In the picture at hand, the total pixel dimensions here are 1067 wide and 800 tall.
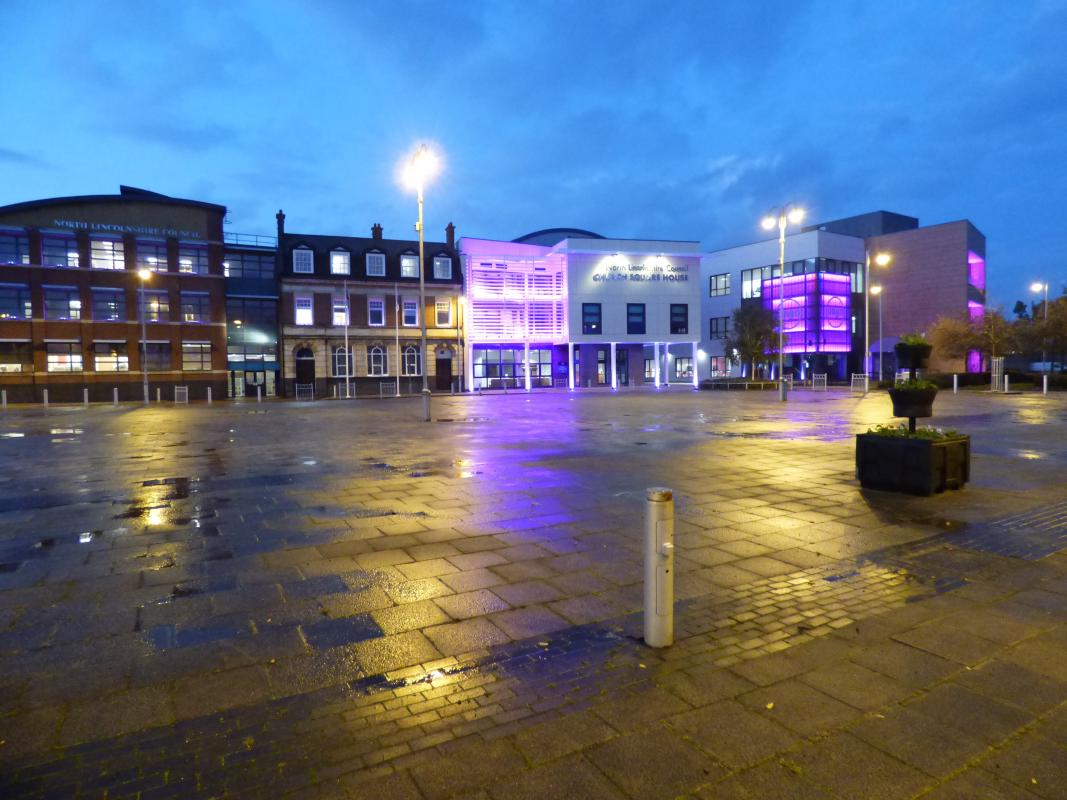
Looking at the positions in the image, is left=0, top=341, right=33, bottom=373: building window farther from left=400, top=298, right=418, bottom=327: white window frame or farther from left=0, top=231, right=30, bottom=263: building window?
left=400, top=298, right=418, bottom=327: white window frame

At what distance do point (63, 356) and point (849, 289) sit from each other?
67.5 m

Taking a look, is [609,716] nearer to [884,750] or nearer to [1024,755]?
[884,750]

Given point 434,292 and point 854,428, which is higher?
point 434,292

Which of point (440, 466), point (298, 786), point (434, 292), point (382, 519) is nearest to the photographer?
point (298, 786)

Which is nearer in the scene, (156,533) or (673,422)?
(156,533)

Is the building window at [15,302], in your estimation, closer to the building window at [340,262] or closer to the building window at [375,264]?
the building window at [340,262]

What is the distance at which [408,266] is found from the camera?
1996 inches

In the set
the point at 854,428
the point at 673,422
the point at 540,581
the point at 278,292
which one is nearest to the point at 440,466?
the point at 540,581

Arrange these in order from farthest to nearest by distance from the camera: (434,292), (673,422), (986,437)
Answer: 1. (434,292)
2. (673,422)
3. (986,437)

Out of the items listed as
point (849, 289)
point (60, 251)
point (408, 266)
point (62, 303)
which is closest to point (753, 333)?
point (849, 289)

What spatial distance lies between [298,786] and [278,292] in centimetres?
4872

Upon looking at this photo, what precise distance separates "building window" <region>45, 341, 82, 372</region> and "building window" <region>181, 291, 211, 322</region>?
21.9 feet

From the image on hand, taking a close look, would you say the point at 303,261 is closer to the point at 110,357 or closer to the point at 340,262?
the point at 340,262

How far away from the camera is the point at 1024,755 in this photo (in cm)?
288
